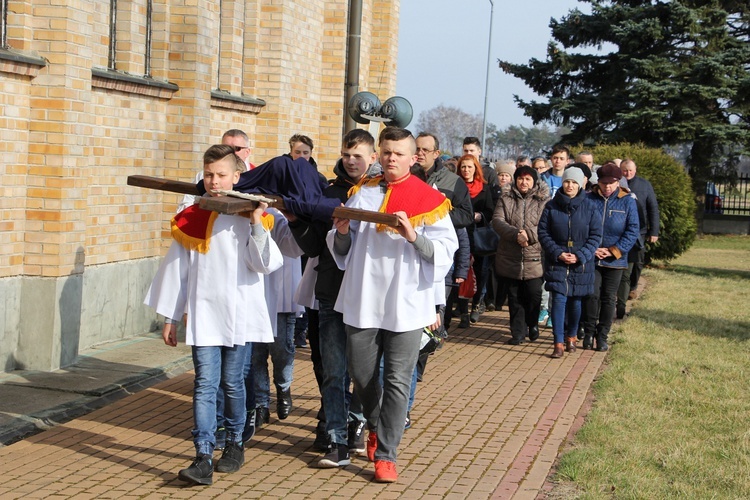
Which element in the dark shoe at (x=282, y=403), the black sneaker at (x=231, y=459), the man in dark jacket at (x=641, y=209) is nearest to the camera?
the black sneaker at (x=231, y=459)

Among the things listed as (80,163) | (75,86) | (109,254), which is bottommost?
(109,254)

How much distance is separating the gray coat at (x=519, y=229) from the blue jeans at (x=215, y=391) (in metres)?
6.32

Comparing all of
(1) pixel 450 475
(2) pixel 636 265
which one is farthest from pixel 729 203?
(1) pixel 450 475

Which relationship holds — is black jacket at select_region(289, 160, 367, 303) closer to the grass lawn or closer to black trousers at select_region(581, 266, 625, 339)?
the grass lawn

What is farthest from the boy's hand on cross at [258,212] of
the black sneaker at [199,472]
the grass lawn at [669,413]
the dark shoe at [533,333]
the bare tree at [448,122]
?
the bare tree at [448,122]

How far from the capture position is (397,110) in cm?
1403

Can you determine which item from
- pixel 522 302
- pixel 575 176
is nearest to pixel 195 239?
pixel 575 176

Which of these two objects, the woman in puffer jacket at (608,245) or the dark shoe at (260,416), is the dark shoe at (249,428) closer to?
the dark shoe at (260,416)

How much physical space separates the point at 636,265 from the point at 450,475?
955 cm

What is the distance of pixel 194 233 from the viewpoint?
21.7 ft

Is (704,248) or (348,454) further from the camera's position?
(704,248)

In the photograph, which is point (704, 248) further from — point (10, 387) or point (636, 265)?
point (10, 387)

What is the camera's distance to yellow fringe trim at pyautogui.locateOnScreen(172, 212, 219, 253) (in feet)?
21.6

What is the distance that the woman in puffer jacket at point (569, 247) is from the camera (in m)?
11.9
